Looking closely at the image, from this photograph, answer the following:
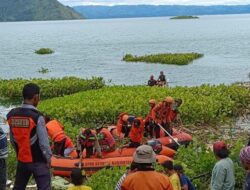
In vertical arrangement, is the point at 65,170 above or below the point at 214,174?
below

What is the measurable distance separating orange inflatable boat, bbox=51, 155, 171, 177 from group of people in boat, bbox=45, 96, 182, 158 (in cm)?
22

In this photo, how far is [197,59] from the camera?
63.2 metres

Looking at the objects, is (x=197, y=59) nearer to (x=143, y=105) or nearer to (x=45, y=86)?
(x=45, y=86)

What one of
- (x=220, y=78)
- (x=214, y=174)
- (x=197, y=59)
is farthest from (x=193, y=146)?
(x=197, y=59)

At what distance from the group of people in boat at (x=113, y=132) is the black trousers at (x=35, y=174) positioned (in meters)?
4.79

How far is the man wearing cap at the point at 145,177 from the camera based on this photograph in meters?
5.55

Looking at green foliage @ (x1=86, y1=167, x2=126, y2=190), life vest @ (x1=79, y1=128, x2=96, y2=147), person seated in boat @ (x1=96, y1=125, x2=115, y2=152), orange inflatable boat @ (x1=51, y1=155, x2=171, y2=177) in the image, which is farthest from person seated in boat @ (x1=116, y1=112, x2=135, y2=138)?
green foliage @ (x1=86, y1=167, x2=126, y2=190)

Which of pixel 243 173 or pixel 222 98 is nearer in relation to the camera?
pixel 243 173

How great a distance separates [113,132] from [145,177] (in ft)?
33.6

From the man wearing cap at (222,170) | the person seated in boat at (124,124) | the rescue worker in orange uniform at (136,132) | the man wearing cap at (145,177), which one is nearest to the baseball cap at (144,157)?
the man wearing cap at (145,177)

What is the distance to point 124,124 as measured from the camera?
1474 cm

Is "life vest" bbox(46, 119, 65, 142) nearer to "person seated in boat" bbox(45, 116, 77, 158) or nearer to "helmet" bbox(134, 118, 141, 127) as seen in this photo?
"person seated in boat" bbox(45, 116, 77, 158)

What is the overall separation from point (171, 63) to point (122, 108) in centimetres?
3624

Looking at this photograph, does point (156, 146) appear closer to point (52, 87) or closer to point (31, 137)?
point (31, 137)
